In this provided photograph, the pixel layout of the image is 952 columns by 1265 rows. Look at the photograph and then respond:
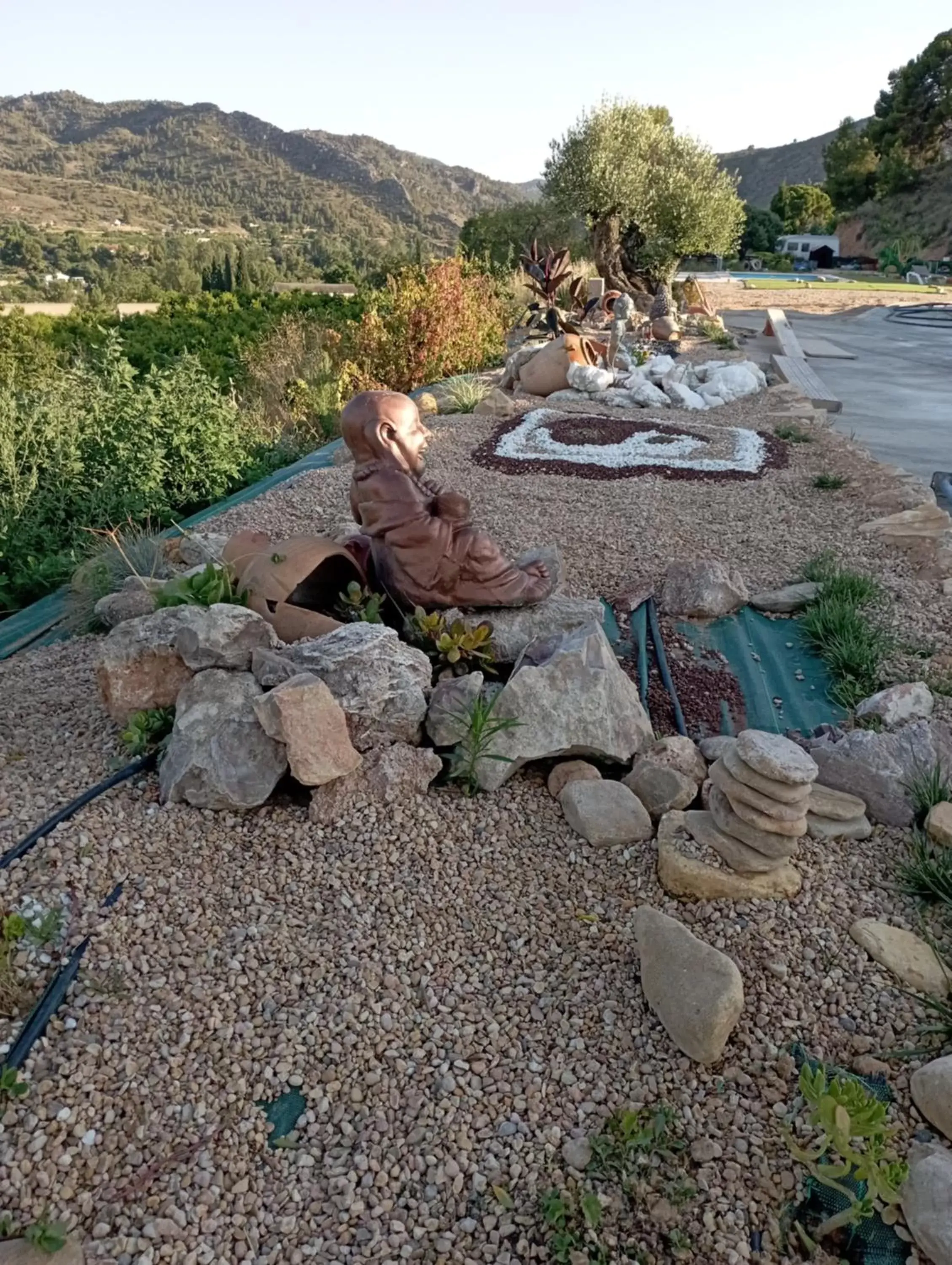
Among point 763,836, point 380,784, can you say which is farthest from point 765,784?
point 380,784

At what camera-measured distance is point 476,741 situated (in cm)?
288

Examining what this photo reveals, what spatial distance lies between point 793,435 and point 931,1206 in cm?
777

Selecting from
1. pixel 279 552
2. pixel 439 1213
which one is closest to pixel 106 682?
pixel 279 552

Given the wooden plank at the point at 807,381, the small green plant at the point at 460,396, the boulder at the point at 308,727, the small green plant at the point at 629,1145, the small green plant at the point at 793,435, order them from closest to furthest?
the small green plant at the point at 629,1145
the boulder at the point at 308,727
the small green plant at the point at 793,435
the small green plant at the point at 460,396
the wooden plank at the point at 807,381

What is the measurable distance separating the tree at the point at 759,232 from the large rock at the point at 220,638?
47.9m

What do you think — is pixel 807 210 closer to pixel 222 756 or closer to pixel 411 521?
pixel 411 521

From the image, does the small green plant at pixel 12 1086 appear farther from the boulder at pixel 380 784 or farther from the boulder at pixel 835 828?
Result: the boulder at pixel 835 828

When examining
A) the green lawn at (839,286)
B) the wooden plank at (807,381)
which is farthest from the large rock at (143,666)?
the green lawn at (839,286)

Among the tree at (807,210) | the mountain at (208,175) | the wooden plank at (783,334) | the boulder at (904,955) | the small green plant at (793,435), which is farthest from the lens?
the mountain at (208,175)

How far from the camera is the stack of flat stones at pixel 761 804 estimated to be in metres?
2.49

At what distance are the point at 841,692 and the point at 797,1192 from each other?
7.79ft

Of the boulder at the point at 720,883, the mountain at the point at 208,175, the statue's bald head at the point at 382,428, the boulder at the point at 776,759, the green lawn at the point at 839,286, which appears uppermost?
the mountain at the point at 208,175

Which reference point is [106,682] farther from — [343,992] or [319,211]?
[319,211]

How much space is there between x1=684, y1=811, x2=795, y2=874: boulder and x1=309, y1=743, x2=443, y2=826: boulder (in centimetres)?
93
